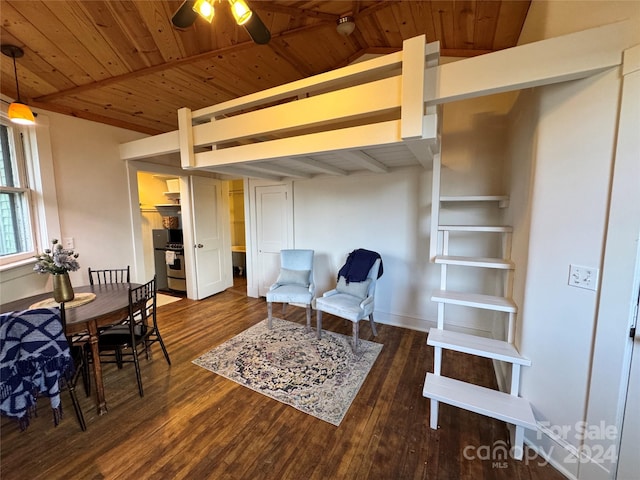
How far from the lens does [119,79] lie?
2551 millimetres

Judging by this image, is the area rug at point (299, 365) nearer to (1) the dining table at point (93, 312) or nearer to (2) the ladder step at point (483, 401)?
(2) the ladder step at point (483, 401)

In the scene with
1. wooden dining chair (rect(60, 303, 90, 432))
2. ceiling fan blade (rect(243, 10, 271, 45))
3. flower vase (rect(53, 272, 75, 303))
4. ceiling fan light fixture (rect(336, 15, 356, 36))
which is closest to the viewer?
ceiling fan blade (rect(243, 10, 271, 45))

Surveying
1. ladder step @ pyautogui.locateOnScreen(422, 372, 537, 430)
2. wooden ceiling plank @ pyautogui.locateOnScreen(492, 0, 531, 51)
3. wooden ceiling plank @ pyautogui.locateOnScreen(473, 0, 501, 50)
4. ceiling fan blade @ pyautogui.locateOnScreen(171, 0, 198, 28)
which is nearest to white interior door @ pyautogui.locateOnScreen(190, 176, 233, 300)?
ceiling fan blade @ pyautogui.locateOnScreen(171, 0, 198, 28)

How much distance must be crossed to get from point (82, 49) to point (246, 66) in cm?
135

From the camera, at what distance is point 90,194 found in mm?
3102

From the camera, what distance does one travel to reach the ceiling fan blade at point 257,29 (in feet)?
4.96

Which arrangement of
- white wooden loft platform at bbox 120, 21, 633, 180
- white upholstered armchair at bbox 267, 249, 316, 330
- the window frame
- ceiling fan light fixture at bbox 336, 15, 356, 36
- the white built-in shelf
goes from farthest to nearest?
white upholstered armchair at bbox 267, 249, 316, 330, the window frame, ceiling fan light fixture at bbox 336, 15, 356, 36, the white built-in shelf, white wooden loft platform at bbox 120, 21, 633, 180

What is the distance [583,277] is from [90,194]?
14.8ft

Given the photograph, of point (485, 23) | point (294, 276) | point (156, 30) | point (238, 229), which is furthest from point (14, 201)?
point (485, 23)

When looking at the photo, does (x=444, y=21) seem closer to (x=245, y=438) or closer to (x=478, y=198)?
(x=478, y=198)

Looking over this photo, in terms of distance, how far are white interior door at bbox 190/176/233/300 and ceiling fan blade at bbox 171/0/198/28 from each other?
296 centimetres

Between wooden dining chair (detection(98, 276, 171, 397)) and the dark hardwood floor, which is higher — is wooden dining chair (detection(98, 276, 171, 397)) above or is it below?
above

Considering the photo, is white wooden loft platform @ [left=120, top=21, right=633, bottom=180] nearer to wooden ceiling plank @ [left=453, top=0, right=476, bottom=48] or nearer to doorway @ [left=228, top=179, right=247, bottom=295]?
wooden ceiling plank @ [left=453, top=0, right=476, bottom=48]

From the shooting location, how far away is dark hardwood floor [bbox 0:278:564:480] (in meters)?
1.54
